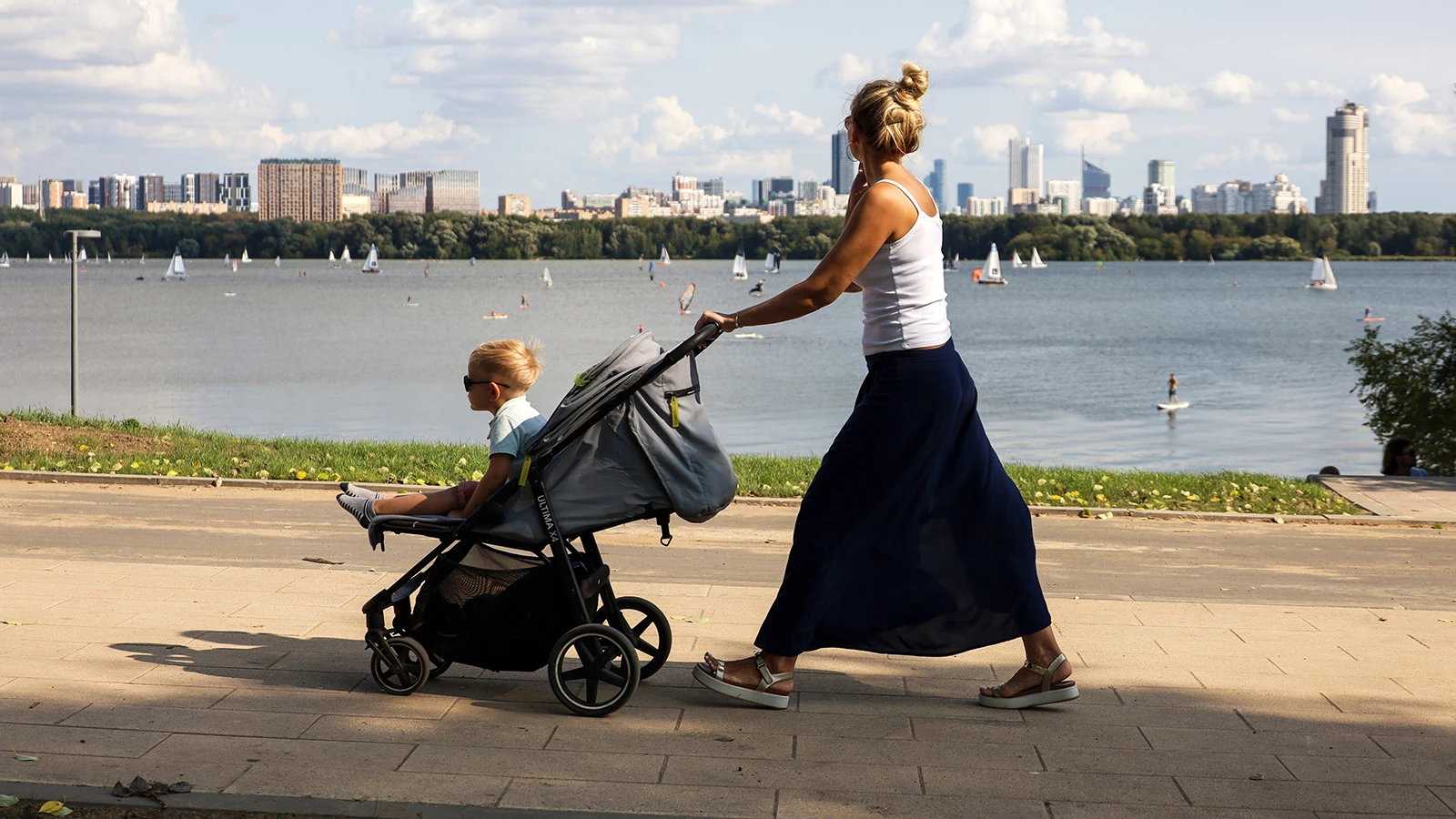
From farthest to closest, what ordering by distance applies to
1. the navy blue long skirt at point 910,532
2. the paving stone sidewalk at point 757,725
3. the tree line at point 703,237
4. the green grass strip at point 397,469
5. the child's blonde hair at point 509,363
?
1. the tree line at point 703,237
2. the green grass strip at point 397,469
3. the child's blonde hair at point 509,363
4. the navy blue long skirt at point 910,532
5. the paving stone sidewalk at point 757,725

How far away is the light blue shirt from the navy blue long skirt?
95 centimetres

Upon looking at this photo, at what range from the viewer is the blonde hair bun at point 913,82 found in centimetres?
468

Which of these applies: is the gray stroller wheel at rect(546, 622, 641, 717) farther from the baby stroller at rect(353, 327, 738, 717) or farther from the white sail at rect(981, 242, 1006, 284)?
the white sail at rect(981, 242, 1006, 284)

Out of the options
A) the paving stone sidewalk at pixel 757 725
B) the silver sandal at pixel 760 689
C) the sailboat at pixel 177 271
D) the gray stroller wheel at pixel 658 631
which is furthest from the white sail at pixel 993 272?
the silver sandal at pixel 760 689

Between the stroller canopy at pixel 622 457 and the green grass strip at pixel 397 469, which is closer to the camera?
the stroller canopy at pixel 622 457

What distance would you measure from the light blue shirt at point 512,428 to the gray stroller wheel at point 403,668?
712 mm

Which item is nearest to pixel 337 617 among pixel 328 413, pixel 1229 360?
pixel 328 413

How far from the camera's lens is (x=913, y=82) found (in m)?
4.69

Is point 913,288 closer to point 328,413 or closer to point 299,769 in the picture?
point 299,769

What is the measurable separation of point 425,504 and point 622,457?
2.53ft

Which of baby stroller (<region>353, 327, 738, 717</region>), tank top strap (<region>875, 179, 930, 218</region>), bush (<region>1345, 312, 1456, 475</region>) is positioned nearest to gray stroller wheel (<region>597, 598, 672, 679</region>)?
baby stroller (<region>353, 327, 738, 717</region>)

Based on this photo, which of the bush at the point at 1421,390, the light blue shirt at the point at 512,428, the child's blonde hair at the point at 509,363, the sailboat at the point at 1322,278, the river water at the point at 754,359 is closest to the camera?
the light blue shirt at the point at 512,428

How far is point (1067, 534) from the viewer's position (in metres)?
9.23

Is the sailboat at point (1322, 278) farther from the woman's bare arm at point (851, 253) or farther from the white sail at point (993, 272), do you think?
the woman's bare arm at point (851, 253)
